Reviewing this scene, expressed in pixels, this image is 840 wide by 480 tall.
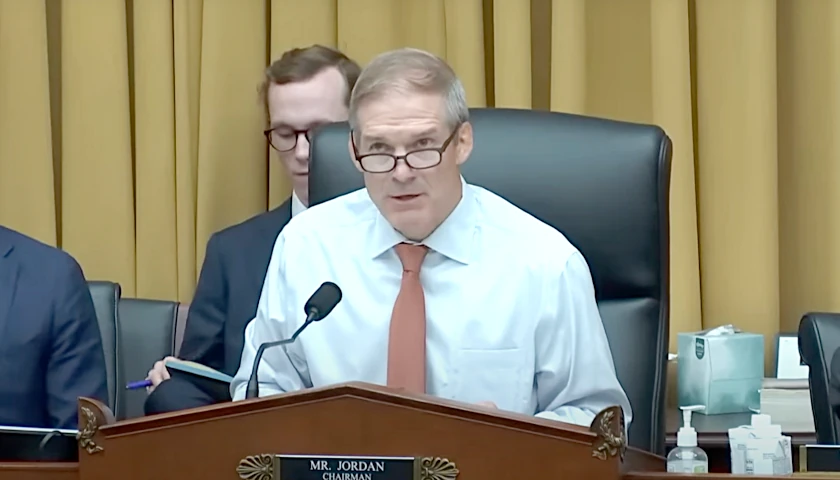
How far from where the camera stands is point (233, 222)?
2543 millimetres

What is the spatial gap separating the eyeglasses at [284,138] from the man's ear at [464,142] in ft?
1.97

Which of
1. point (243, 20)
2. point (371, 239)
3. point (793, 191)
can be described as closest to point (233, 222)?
point (243, 20)

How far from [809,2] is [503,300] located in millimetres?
1124

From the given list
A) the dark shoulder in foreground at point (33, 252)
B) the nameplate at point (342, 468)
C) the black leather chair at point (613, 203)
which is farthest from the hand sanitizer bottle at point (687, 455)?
the dark shoulder in foreground at point (33, 252)

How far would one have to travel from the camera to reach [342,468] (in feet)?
3.35

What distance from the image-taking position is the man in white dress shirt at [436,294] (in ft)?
5.26

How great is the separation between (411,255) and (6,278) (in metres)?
0.68

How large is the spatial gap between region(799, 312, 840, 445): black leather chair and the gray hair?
2.06 ft

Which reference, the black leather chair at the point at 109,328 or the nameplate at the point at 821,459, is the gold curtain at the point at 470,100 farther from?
the nameplate at the point at 821,459

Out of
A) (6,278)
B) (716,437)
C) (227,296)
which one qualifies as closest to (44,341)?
(6,278)

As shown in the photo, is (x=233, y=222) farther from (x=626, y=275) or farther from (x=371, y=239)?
(x=626, y=275)

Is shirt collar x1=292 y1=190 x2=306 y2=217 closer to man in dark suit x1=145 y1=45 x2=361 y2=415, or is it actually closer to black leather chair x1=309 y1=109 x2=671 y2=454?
man in dark suit x1=145 y1=45 x2=361 y2=415

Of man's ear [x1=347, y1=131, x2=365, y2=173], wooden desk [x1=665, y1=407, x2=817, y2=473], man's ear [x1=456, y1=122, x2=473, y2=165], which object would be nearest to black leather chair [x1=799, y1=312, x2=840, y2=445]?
wooden desk [x1=665, y1=407, x2=817, y2=473]

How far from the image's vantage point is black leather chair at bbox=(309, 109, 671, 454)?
5.69ft
